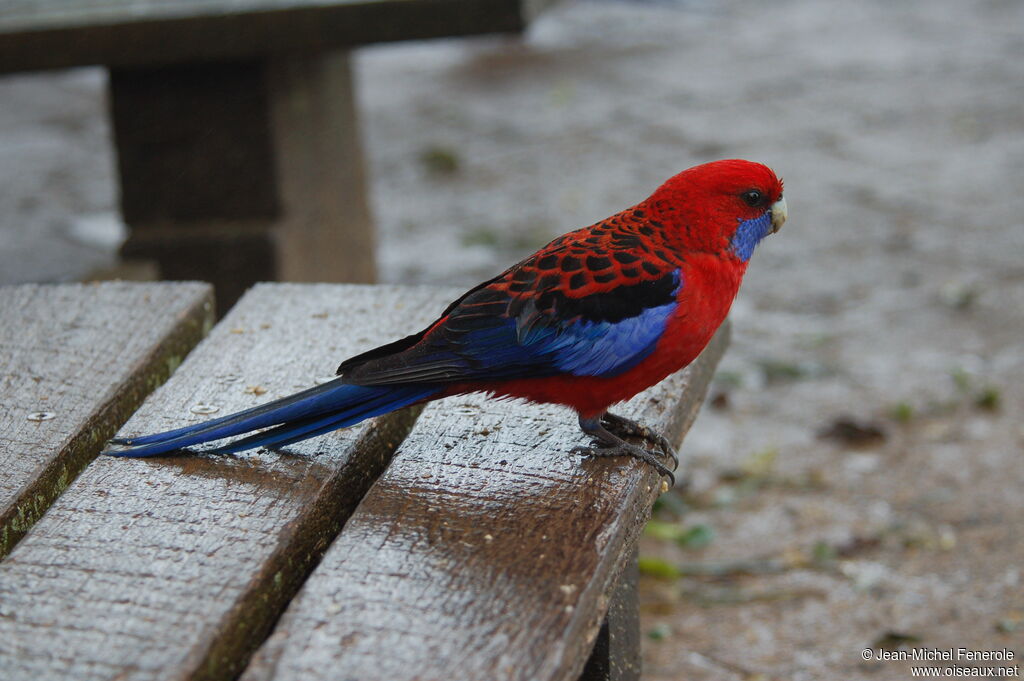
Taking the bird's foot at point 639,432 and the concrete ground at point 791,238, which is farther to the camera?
the concrete ground at point 791,238

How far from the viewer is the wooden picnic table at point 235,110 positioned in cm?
317

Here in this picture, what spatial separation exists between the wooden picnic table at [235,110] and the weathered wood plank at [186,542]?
1.38 meters

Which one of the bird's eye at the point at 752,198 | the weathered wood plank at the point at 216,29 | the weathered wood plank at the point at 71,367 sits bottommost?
the weathered wood plank at the point at 71,367

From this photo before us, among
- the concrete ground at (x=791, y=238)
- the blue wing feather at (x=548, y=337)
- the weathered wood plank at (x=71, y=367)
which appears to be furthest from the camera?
the concrete ground at (x=791, y=238)

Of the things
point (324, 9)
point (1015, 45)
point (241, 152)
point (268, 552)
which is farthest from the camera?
point (1015, 45)

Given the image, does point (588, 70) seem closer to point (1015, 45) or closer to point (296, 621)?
point (1015, 45)

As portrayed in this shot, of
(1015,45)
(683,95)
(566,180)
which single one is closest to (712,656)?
(566,180)

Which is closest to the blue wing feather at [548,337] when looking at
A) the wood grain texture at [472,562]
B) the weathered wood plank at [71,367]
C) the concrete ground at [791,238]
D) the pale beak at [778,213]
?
the wood grain texture at [472,562]

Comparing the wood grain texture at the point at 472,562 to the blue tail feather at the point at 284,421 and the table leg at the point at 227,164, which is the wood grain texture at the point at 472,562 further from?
the table leg at the point at 227,164

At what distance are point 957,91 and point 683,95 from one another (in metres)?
1.49

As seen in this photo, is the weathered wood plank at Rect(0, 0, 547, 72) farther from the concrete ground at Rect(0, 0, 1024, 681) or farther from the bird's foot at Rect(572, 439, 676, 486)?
the bird's foot at Rect(572, 439, 676, 486)

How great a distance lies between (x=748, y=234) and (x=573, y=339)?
42 cm

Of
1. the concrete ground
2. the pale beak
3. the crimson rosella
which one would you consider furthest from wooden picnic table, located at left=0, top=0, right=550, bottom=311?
the crimson rosella

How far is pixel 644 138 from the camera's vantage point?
248 inches
